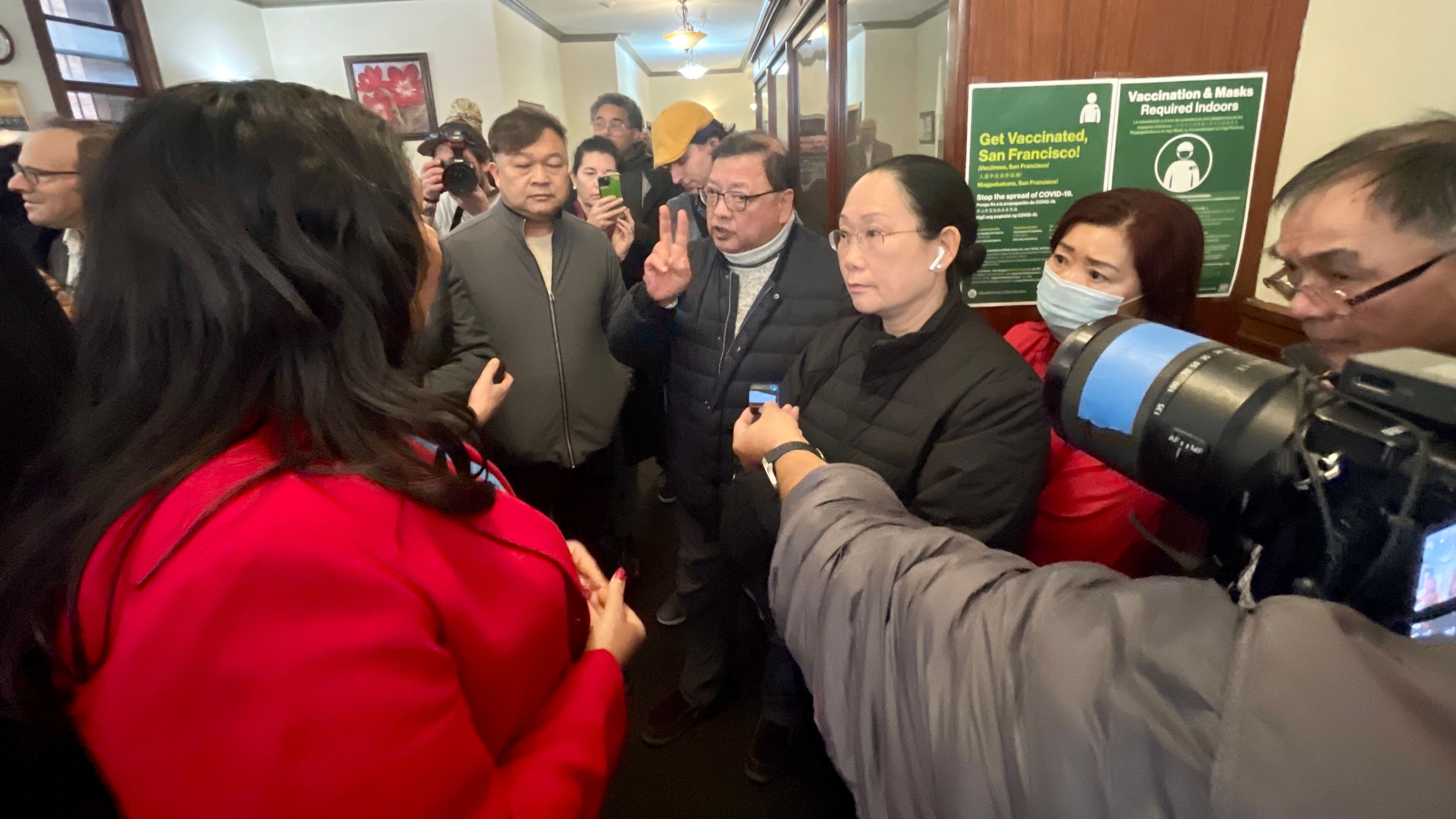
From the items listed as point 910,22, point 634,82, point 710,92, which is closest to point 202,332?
point 910,22

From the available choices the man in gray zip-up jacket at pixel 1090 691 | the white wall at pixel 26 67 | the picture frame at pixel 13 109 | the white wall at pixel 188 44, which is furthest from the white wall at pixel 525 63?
the man in gray zip-up jacket at pixel 1090 691

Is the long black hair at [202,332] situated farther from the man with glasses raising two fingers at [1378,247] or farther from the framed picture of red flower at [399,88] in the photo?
the framed picture of red flower at [399,88]

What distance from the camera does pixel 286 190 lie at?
0.57 meters

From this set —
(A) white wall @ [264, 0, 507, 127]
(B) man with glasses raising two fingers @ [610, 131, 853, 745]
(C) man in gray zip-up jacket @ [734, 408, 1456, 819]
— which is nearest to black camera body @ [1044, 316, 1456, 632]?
(C) man in gray zip-up jacket @ [734, 408, 1456, 819]

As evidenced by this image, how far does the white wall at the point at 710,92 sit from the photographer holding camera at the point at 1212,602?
1299cm

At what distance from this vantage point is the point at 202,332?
550 mm

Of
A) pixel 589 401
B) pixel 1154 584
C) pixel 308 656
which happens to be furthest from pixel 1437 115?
pixel 589 401

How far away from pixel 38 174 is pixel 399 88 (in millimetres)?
5056

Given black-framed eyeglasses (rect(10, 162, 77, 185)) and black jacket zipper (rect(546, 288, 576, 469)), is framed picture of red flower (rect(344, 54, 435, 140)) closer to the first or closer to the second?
black-framed eyeglasses (rect(10, 162, 77, 185))

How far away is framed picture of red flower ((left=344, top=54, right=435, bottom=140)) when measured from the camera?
6.09 meters

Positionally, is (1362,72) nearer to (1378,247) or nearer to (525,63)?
(1378,247)

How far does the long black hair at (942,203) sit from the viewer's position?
4.05ft

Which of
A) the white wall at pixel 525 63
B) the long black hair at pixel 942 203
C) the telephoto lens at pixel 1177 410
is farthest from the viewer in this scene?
the white wall at pixel 525 63

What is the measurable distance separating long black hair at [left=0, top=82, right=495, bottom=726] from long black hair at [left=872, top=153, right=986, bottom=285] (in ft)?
3.13
